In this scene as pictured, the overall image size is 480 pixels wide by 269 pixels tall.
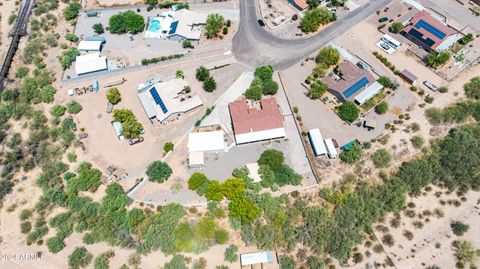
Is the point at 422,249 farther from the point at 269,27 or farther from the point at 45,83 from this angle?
Answer: the point at 45,83

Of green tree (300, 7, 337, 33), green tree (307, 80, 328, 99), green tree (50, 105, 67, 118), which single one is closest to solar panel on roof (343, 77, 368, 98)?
green tree (307, 80, 328, 99)

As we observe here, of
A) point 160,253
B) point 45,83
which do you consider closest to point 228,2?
point 45,83

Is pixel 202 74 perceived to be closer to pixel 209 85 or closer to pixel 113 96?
pixel 209 85

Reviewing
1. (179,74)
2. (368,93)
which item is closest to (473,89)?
(368,93)

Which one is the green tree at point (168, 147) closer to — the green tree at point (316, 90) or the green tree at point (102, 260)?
the green tree at point (102, 260)

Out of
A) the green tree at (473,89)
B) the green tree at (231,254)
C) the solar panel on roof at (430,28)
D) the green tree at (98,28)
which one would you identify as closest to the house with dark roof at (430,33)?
the solar panel on roof at (430,28)

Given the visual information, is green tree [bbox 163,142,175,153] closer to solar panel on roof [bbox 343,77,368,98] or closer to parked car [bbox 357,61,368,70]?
solar panel on roof [bbox 343,77,368,98]
